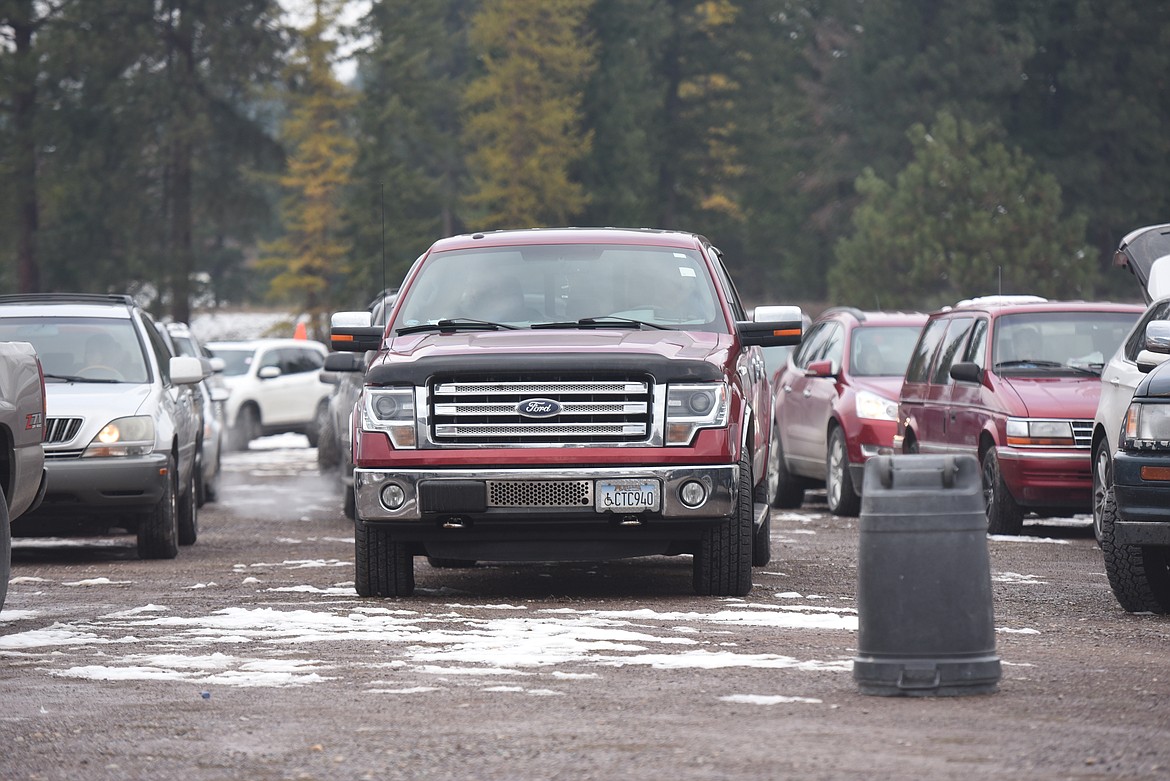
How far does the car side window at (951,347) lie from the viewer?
641 inches

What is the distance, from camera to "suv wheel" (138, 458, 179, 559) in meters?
13.8

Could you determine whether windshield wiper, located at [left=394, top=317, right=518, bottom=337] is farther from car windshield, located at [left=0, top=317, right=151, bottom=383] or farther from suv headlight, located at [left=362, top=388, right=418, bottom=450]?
car windshield, located at [left=0, top=317, right=151, bottom=383]

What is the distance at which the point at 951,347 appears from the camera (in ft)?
54.0

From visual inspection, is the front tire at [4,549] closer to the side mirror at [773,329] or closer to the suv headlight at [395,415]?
the suv headlight at [395,415]

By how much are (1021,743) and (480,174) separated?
252 feet

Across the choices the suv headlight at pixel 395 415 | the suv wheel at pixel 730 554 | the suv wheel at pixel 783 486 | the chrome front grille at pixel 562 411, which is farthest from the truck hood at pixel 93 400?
the suv wheel at pixel 783 486

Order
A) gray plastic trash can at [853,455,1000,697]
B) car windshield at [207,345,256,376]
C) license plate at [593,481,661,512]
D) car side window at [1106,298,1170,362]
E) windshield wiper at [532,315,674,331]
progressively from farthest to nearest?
car windshield at [207,345,256,376]
car side window at [1106,298,1170,362]
windshield wiper at [532,315,674,331]
license plate at [593,481,661,512]
gray plastic trash can at [853,455,1000,697]

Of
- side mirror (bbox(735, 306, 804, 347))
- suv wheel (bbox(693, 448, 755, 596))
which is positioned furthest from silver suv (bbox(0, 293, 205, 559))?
suv wheel (bbox(693, 448, 755, 596))

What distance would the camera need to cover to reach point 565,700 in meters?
7.34

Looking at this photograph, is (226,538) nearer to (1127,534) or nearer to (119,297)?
(119,297)

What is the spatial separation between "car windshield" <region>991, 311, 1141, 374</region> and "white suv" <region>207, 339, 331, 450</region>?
1885 cm

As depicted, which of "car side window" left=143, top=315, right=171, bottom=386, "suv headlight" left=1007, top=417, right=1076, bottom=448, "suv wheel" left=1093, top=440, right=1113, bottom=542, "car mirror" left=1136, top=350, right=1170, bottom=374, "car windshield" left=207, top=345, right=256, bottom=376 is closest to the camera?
"car mirror" left=1136, top=350, right=1170, bottom=374

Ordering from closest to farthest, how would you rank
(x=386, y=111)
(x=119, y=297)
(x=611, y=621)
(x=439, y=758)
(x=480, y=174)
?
(x=439, y=758) < (x=611, y=621) < (x=119, y=297) < (x=386, y=111) < (x=480, y=174)

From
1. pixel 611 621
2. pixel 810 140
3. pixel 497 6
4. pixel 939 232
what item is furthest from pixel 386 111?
pixel 611 621
